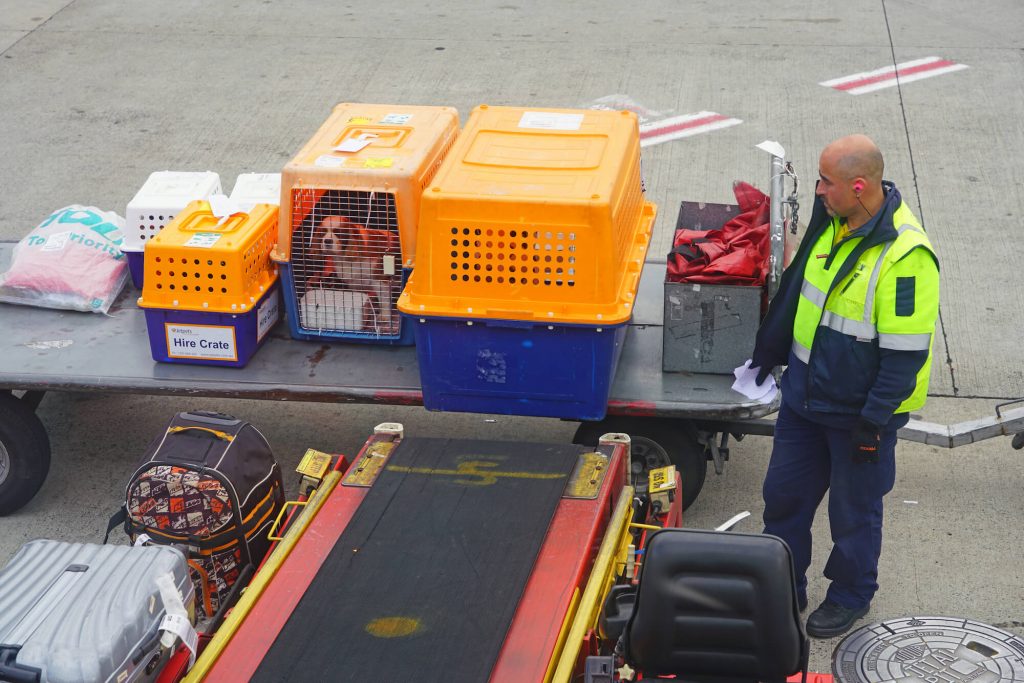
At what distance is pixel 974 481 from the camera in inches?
220

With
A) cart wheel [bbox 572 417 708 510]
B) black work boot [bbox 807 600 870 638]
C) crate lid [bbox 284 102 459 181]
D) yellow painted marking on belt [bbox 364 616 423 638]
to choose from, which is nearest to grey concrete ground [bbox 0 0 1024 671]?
black work boot [bbox 807 600 870 638]

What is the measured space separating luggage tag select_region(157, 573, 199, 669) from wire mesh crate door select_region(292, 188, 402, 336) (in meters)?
2.06

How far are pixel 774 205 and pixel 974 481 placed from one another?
5.81ft

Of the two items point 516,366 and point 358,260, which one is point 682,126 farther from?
point 516,366

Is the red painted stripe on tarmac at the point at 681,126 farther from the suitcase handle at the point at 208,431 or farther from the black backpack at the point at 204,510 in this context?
the black backpack at the point at 204,510

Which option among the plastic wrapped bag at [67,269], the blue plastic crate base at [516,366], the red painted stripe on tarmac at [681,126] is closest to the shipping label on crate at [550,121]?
the blue plastic crate base at [516,366]

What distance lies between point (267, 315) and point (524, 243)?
1442mm

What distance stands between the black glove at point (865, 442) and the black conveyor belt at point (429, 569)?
1.02 metres

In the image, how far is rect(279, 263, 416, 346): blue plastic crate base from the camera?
539 centimetres

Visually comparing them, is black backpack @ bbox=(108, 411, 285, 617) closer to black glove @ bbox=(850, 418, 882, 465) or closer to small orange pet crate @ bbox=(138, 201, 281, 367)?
small orange pet crate @ bbox=(138, 201, 281, 367)

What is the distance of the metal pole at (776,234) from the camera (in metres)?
4.82

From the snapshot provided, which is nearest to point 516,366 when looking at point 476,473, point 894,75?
point 476,473

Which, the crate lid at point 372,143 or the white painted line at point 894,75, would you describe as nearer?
the crate lid at point 372,143

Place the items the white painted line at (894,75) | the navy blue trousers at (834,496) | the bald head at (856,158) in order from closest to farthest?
the bald head at (856,158), the navy blue trousers at (834,496), the white painted line at (894,75)
